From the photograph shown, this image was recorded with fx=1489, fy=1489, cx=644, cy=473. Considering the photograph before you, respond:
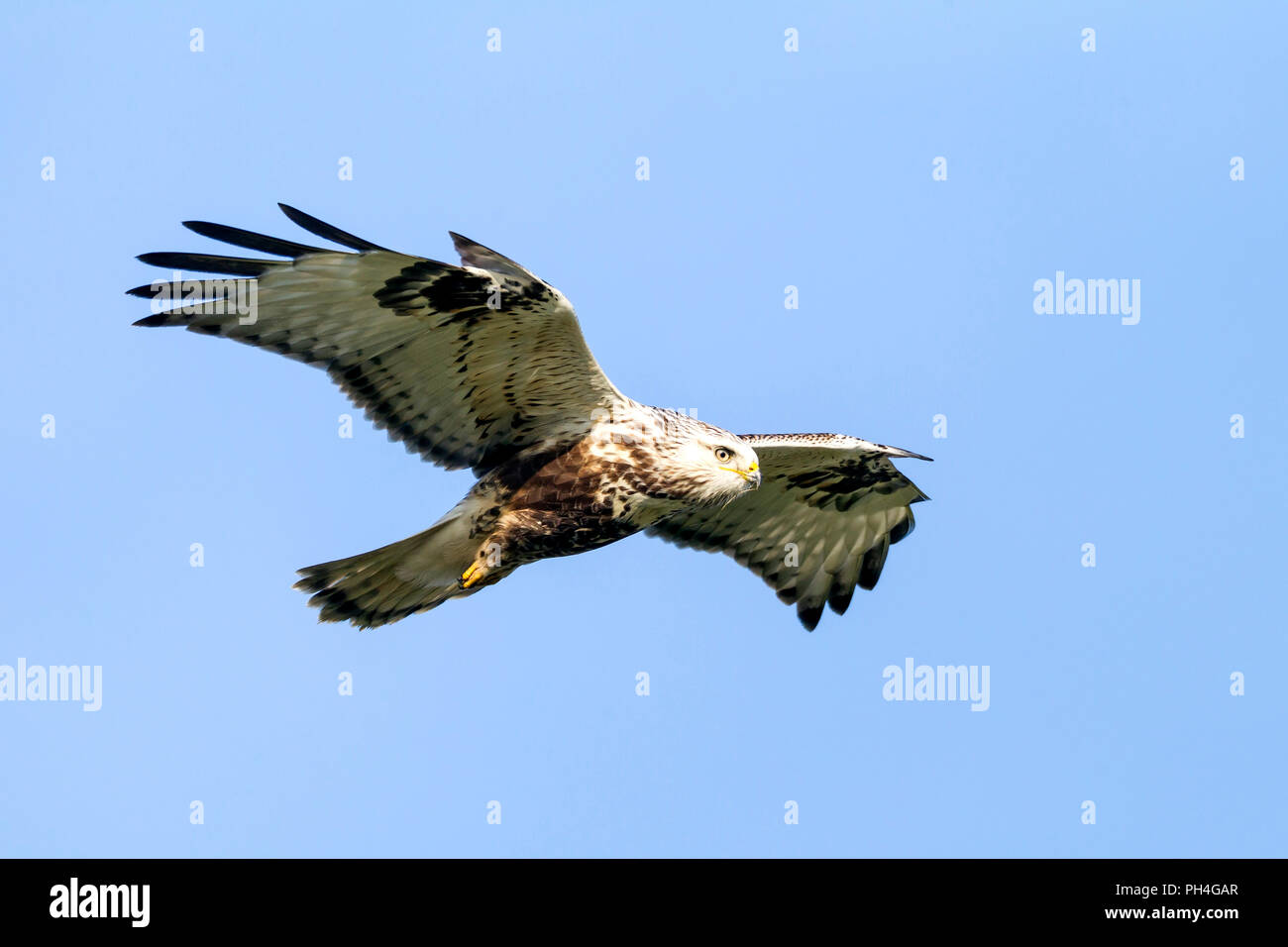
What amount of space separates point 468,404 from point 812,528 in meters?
3.52

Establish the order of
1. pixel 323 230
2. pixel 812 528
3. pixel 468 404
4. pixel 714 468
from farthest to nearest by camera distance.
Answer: pixel 812 528
pixel 468 404
pixel 714 468
pixel 323 230

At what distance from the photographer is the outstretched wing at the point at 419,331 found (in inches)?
367

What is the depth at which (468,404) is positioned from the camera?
34.0 ft

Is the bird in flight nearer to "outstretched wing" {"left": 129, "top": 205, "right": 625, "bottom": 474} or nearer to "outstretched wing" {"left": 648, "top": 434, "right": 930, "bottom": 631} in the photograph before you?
"outstretched wing" {"left": 129, "top": 205, "right": 625, "bottom": 474}

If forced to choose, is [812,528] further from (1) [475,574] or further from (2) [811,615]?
(1) [475,574]

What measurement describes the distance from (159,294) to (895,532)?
625cm

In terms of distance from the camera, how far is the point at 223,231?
28.6 feet

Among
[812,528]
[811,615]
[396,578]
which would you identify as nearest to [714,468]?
[396,578]

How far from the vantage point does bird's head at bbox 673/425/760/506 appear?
998cm

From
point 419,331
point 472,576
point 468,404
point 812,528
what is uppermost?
point 419,331

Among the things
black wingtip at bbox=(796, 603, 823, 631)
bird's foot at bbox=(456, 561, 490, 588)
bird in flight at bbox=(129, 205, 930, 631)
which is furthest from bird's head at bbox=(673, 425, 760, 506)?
black wingtip at bbox=(796, 603, 823, 631)

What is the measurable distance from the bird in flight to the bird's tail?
0.01 m
